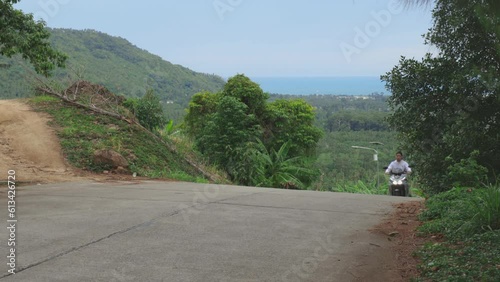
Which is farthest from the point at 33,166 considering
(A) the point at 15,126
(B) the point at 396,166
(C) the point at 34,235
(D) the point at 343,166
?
(D) the point at 343,166

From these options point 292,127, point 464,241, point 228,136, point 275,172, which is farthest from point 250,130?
point 464,241

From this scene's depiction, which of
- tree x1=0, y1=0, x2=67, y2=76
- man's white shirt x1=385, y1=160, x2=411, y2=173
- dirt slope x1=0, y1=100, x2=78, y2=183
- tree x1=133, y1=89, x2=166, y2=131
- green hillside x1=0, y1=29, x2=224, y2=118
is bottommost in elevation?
dirt slope x1=0, y1=100, x2=78, y2=183

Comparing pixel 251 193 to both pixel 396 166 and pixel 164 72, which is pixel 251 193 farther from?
pixel 164 72

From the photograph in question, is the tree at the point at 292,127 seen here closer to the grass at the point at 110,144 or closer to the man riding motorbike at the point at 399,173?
the grass at the point at 110,144

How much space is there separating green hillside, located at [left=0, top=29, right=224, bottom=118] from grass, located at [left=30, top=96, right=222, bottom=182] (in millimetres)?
36079

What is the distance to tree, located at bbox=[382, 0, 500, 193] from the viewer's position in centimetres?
1238

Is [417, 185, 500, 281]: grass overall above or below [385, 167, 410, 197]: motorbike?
above

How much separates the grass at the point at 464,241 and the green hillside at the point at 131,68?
49756 millimetres

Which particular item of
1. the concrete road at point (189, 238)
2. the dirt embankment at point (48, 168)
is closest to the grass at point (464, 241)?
the dirt embankment at point (48, 168)

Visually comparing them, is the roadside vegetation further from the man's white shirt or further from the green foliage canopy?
the man's white shirt

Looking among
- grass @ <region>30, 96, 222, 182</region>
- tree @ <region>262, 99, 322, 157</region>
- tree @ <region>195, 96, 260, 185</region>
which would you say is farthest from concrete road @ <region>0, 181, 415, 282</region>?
tree @ <region>262, 99, 322, 157</region>

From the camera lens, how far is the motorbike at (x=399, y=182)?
1307 cm

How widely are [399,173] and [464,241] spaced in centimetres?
774

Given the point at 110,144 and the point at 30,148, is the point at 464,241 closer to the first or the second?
the point at 110,144
